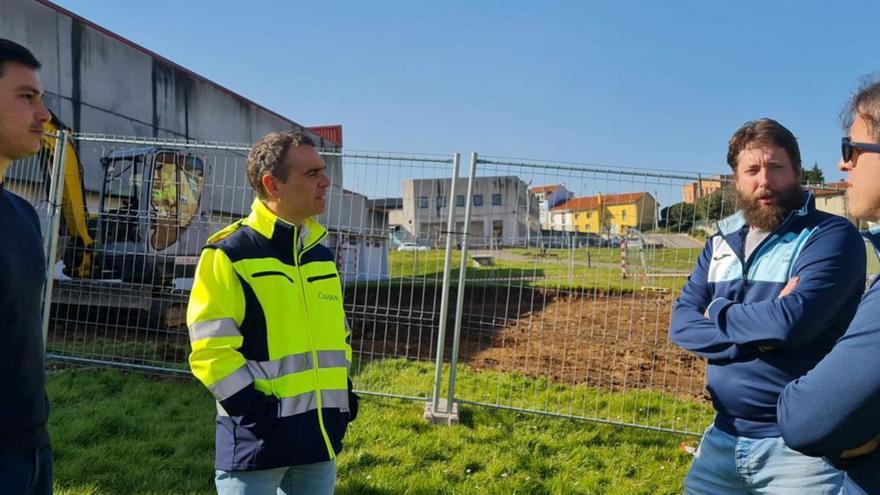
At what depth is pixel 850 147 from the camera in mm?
1368

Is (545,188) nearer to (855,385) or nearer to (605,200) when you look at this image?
(605,200)

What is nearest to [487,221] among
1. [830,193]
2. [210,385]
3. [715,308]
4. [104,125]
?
[830,193]

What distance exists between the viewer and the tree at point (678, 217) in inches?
181

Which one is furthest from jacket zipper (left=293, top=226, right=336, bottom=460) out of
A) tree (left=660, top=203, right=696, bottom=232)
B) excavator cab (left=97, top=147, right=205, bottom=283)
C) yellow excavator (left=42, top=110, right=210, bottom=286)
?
excavator cab (left=97, top=147, right=205, bottom=283)

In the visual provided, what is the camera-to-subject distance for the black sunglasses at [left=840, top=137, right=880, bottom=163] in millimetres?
1276

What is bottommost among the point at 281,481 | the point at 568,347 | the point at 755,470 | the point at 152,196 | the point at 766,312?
the point at 568,347

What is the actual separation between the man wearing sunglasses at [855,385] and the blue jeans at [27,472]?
199cm

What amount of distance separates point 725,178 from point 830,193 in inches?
28.3

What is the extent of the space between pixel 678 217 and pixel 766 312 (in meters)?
2.83

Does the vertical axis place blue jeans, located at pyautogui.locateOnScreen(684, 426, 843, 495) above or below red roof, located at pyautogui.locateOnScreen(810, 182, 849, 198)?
below

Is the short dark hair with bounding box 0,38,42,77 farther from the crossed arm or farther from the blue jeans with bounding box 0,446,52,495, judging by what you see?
the crossed arm

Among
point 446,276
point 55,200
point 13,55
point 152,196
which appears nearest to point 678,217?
point 446,276

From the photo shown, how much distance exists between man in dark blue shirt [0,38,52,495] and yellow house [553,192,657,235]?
3997mm

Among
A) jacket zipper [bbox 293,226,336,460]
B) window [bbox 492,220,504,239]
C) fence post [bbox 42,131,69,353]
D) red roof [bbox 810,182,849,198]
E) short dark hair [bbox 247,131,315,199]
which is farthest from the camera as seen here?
fence post [bbox 42,131,69,353]
